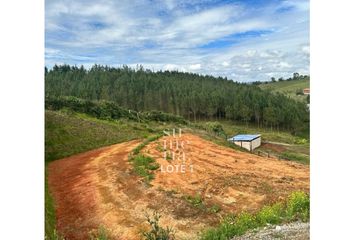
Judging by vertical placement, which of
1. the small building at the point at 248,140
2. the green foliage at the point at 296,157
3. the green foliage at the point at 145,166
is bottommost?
the green foliage at the point at 145,166

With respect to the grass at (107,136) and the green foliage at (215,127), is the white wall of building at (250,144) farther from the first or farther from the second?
the green foliage at (215,127)

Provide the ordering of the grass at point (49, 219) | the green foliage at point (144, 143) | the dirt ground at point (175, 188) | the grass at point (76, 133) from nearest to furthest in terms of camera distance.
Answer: the dirt ground at point (175, 188) < the grass at point (49, 219) < the green foliage at point (144, 143) < the grass at point (76, 133)

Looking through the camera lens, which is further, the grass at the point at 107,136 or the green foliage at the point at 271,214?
the grass at the point at 107,136

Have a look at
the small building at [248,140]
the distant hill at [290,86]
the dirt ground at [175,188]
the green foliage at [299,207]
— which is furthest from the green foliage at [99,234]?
the distant hill at [290,86]

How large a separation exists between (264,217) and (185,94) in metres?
1.72

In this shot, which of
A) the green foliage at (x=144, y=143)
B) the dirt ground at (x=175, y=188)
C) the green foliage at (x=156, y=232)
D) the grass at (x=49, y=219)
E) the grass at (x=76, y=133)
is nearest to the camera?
the green foliage at (x=156, y=232)

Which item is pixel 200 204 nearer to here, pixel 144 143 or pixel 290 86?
pixel 144 143

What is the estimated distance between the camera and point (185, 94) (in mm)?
6246

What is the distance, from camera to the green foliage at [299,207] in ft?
19.4

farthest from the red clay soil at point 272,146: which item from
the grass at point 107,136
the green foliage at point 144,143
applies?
the green foliage at point 144,143

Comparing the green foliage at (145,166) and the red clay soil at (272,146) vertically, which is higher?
the red clay soil at (272,146)

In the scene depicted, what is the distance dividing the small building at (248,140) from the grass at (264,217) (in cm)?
72

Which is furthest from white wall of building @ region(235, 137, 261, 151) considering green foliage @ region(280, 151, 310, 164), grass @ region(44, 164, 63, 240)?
grass @ region(44, 164, 63, 240)
